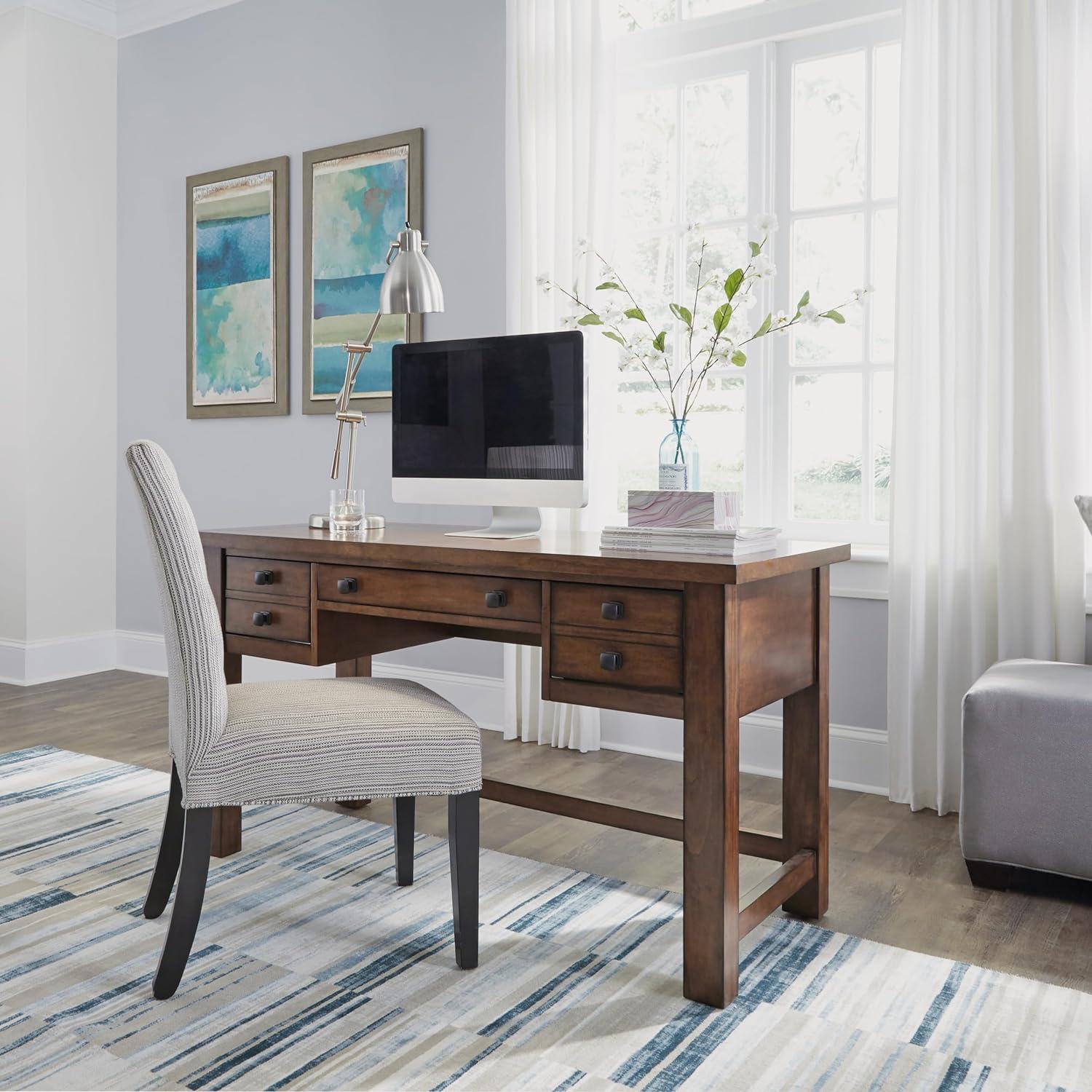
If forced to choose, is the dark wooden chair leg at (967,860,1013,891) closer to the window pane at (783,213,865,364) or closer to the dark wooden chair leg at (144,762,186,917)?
the window pane at (783,213,865,364)

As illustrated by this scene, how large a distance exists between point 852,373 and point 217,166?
2752mm

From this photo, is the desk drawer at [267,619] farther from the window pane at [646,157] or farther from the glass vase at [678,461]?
the window pane at [646,157]

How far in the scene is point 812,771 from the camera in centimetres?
212

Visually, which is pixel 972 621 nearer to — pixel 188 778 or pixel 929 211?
pixel 929 211

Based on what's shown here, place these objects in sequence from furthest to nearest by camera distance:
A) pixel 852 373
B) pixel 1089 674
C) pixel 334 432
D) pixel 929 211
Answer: pixel 334 432 < pixel 852 373 < pixel 929 211 < pixel 1089 674

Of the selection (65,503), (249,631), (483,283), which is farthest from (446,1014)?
(65,503)

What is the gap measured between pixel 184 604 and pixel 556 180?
206 cm

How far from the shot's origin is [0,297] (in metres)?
4.39

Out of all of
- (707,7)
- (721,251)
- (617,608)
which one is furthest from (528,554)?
(707,7)

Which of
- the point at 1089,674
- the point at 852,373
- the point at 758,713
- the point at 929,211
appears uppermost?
the point at 929,211

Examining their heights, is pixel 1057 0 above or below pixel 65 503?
Answer: above

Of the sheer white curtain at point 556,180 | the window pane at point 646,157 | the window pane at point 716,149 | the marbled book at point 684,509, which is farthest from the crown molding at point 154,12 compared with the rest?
the marbled book at point 684,509

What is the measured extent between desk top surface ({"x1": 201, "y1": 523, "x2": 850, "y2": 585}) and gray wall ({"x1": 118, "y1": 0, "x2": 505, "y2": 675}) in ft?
4.27

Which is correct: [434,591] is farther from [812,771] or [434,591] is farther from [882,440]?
[882,440]
